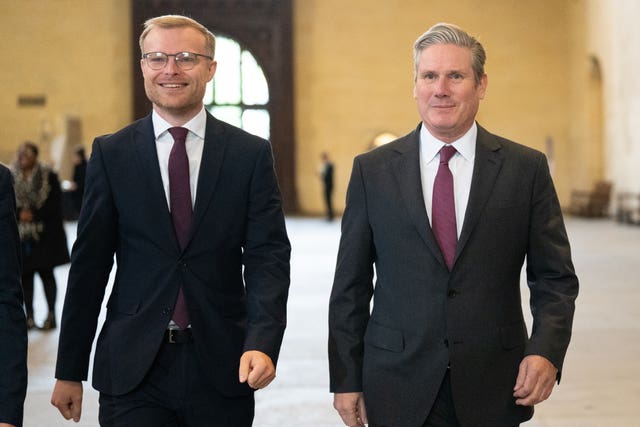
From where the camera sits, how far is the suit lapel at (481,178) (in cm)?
315

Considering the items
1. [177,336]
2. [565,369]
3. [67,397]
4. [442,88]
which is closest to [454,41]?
[442,88]

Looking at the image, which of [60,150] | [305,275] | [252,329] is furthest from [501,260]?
[60,150]

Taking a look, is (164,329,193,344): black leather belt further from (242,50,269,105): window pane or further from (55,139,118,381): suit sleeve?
(242,50,269,105): window pane

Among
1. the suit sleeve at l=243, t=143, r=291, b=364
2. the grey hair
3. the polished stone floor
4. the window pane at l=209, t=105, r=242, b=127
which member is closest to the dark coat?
the polished stone floor

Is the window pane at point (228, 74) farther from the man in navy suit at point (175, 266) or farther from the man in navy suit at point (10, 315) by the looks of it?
the man in navy suit at point (10, 315)

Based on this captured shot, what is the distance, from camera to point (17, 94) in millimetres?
29094

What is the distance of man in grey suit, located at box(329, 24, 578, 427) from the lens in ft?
10.3

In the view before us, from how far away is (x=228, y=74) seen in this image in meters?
29.8

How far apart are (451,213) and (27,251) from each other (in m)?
7.29

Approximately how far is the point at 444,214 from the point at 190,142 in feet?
2.86

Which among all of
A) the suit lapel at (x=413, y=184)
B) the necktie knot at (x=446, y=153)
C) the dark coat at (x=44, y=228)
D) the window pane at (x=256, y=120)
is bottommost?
the window pane at (x=256, y=120)

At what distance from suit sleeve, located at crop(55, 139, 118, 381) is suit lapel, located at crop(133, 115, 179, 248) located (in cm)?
14

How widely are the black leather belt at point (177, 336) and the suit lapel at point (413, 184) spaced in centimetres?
79

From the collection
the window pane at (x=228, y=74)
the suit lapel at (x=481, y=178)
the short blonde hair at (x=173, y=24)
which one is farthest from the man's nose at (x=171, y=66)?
the window pane at (x=228, y=74)
